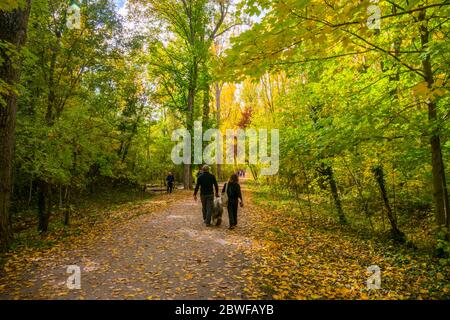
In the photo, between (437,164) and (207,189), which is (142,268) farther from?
(437,164)

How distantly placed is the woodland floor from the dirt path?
0.02 meters

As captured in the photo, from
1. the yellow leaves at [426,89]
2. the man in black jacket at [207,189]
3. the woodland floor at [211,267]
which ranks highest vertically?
the yellow leaves at [426,89]

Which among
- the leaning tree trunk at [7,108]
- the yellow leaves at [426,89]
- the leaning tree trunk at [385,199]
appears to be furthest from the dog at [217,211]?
the yellow leaves at [426,89]

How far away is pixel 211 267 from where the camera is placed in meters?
5.86

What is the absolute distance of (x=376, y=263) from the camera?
705 centimetres

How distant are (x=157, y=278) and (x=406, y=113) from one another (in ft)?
23.2

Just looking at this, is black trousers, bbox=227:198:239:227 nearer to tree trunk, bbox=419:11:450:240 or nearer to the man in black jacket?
the man in black jacket

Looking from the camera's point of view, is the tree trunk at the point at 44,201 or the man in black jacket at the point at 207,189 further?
the man in black jacket at the point at 207,189

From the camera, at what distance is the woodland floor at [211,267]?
4.84 metres

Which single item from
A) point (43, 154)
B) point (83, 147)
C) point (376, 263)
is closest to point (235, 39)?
point (376, 263)

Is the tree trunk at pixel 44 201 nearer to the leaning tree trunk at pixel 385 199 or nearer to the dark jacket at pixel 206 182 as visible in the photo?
the dark jacket at pixel 206 182

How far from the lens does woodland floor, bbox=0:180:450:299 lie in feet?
15.9

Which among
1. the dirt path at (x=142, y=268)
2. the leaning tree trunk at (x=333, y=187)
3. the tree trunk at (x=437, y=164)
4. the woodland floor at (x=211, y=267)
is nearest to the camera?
the dirt path at (x=142, y=268)

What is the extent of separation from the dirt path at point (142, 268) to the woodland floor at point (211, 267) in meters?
0.02
